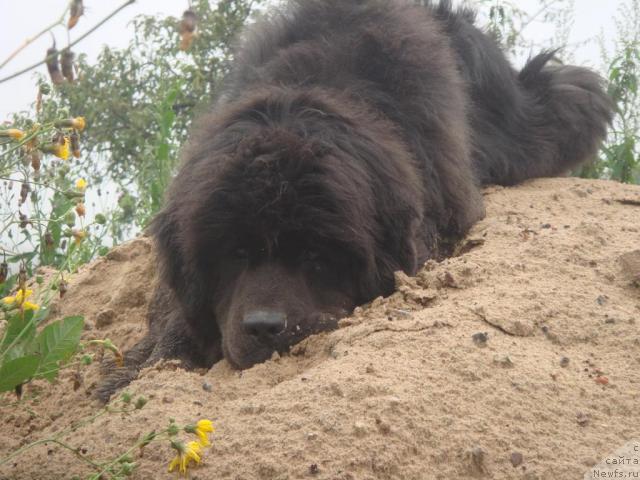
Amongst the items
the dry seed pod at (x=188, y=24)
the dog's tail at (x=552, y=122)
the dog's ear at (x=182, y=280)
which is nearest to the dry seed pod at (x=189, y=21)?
the dry seed pod at (x=188, y=24)

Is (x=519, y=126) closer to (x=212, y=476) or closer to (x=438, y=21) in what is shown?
(x=438, y=21)

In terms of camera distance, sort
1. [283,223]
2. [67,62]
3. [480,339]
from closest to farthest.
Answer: [67,62] < [480,339] < [283,223]

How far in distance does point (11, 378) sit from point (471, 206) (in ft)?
8.40

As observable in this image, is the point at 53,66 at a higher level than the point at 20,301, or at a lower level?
higher

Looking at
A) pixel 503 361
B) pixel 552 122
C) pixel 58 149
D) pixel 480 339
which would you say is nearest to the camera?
pixel 58 149

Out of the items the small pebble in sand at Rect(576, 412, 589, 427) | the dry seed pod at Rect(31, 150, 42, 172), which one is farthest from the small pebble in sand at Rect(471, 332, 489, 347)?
the dry seed pod at Rect(31, 150, 42, 172)

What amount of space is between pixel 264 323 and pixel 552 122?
3.38m

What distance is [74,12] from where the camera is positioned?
1.82 m

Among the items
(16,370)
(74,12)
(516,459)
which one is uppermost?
(74,12)

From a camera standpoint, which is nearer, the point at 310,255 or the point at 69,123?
the point at 69,123

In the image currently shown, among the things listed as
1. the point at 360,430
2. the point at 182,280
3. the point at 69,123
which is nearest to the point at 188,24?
the point at 69,123

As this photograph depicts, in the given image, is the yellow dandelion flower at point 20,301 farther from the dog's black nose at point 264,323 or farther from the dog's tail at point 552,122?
the dog's tail at point 552,122

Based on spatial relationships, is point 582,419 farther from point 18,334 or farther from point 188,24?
point 18,334

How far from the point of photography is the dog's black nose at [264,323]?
132 inches
